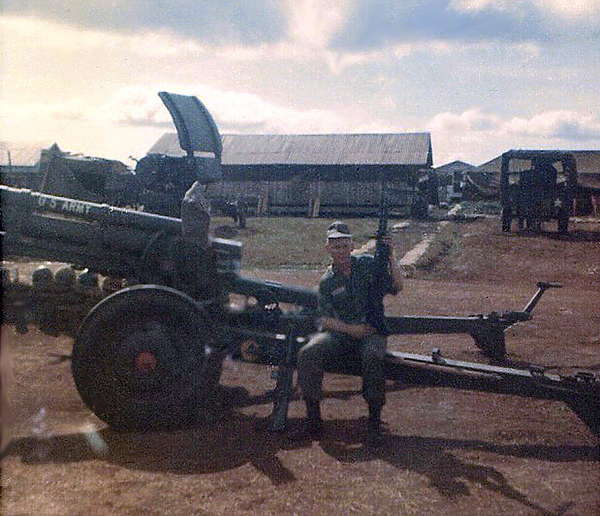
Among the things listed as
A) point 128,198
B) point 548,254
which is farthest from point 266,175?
point 128,198

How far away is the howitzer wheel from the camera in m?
4.20

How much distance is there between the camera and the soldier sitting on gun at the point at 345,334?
14.1ft

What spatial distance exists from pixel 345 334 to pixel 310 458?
0.92 m

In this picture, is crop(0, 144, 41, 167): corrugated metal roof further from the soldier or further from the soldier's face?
the soldier's face

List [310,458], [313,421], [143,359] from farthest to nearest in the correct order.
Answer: [313,421]
[143,359]
[310,458]

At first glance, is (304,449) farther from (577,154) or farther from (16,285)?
(577,154)

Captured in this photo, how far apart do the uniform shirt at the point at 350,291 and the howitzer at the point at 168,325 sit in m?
0.30

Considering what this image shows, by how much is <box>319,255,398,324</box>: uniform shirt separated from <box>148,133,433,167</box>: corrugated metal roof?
83.0ft

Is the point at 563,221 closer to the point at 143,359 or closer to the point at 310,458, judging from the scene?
the point at 310,458

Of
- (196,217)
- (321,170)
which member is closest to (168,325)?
(196,217)

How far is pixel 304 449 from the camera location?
4113 millimetres

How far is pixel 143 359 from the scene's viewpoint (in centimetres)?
427

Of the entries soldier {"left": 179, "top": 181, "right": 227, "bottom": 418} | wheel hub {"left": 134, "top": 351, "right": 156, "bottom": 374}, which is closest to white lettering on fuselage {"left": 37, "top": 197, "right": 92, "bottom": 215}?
soldier {"left": 179, "top": 181, "right": 227, "bottom": 418}

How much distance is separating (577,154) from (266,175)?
64.6 feet
